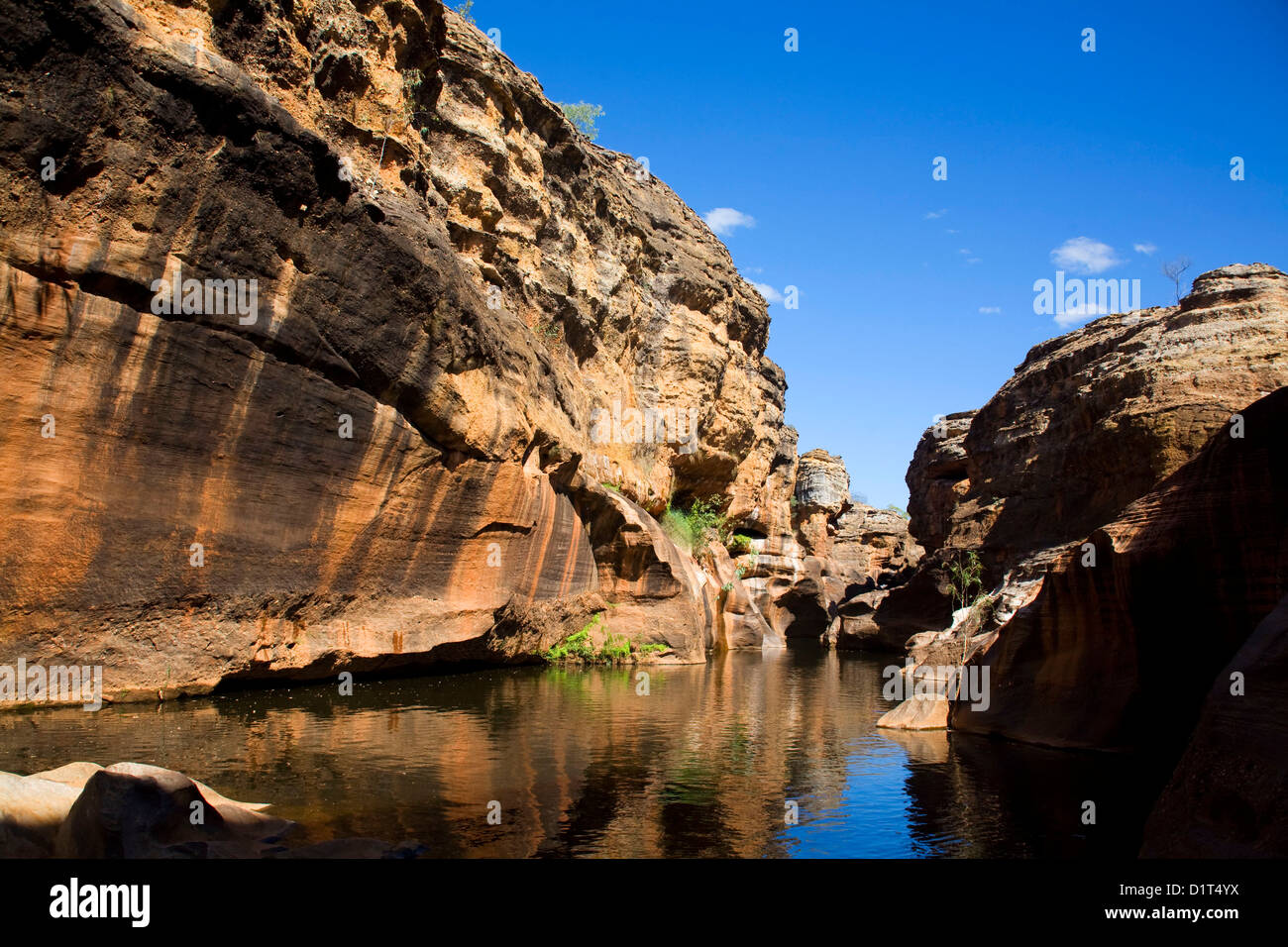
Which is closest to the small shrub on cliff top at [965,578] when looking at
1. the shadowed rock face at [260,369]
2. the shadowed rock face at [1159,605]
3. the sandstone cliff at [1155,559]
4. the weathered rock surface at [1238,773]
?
the sandstone cliff at [1155,559]

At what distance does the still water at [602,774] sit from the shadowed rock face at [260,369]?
172 centimetres

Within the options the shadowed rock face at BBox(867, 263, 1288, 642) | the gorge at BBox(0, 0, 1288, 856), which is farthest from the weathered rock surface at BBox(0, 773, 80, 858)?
the shadowed rock face at BBox(867, 263, 1288, 642)

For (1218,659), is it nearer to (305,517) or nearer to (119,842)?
(119,842)

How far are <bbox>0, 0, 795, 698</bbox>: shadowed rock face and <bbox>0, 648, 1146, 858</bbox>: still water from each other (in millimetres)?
1719

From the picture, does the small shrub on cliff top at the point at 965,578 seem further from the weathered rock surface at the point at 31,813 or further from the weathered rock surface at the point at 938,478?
the weathered rock surface at the point at 31,813

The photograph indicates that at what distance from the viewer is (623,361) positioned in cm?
3619

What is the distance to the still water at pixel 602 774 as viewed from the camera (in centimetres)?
770

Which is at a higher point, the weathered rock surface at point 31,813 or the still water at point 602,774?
the weathered rock surface at point 31,813

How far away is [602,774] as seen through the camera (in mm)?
10273

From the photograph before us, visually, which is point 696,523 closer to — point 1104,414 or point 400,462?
point 1104,414

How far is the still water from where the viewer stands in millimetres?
7695

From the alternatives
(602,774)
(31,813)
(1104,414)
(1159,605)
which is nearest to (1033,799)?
(1159,605)

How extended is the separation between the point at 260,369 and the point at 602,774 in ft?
28.6
